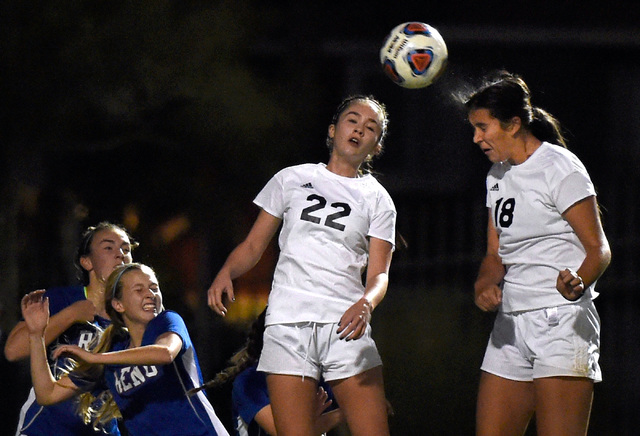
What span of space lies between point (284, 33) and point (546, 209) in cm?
636

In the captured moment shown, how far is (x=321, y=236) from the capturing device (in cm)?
363

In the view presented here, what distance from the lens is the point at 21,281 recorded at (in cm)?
807

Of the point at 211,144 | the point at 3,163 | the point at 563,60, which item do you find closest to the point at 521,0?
the point at 563,60

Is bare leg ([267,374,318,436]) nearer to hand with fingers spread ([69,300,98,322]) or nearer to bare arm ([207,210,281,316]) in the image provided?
bare arm ([207,210,281,316])

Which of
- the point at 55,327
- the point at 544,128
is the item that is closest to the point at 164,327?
the point at 55,327

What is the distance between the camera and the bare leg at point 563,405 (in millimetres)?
3369

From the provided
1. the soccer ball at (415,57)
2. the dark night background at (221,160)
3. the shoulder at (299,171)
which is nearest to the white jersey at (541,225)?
the shoulder at (299,171)

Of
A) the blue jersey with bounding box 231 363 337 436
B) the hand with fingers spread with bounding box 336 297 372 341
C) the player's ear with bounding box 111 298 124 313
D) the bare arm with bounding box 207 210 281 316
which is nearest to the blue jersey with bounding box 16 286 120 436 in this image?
the player's ear with bounding box 111 298 124 313

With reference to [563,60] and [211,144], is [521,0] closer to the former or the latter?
[563,60]

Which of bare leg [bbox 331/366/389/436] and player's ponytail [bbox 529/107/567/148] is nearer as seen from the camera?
bare leg [bbox 331/366/389/436]

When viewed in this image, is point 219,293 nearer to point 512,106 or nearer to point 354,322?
point 354,322

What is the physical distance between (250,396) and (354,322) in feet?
2.95

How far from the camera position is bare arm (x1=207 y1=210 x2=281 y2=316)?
11.5 feet

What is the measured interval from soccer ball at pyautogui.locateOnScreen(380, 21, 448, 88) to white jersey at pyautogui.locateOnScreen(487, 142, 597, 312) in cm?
91
